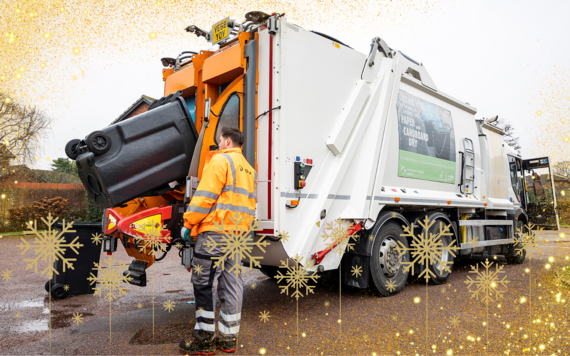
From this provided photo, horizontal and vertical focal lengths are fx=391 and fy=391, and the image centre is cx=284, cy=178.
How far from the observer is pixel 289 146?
12.1 feet

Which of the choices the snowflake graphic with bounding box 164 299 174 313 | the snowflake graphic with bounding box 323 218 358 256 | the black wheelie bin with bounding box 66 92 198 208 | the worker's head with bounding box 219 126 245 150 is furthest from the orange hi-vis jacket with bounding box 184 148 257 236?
the snowflake graphic with bounding box 164 299 174 313

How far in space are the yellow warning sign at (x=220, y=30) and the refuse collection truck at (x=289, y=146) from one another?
0.05ft

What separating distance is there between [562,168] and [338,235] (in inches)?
329

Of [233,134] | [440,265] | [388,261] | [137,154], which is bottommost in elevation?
[440,265]

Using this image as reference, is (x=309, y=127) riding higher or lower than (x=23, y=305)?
higher

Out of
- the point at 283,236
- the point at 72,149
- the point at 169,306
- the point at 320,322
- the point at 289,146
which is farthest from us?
the point at 169,306

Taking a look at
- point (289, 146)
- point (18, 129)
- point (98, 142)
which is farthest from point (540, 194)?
point (18, 129)

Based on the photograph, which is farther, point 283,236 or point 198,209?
point 283,236

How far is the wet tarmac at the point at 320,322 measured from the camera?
312cm

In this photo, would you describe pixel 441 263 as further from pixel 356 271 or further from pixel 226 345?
pixel 226 345

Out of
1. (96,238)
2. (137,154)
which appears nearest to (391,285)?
(137,154)

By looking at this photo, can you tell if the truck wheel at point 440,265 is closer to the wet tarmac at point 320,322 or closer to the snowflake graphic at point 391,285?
the wet tarmac at point 320,322

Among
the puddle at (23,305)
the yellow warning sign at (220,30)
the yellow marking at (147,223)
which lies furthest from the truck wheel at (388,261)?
the puddle at (23,305)

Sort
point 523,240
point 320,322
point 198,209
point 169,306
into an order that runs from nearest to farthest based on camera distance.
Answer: point 198,209, point 320,322, point 169,306, point 523,240
